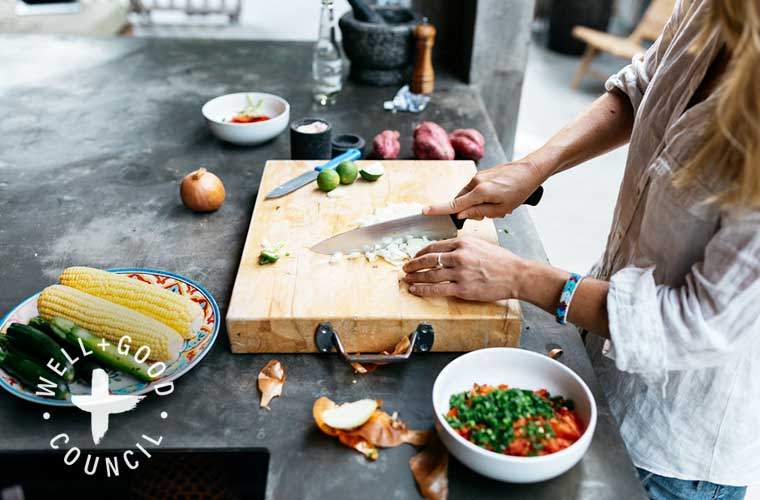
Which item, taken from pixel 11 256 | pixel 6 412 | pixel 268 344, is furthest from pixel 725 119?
pixel 11 256

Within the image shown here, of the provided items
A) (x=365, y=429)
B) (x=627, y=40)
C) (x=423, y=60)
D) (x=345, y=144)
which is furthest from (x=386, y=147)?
(x=627, y=40)

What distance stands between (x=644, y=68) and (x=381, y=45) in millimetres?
1303

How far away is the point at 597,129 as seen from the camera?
1576 mm

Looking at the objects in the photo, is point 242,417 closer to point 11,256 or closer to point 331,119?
point 11,256

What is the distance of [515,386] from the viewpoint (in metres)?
1.18

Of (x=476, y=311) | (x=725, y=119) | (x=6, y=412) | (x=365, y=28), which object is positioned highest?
(x=725, y=119)

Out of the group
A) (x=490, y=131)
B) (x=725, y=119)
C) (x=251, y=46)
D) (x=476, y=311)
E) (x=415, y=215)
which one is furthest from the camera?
(x=251, y=46)

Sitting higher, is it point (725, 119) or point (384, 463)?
point (725, 119)

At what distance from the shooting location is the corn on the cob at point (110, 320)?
1.22m

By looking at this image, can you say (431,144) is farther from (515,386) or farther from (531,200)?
(515,386)

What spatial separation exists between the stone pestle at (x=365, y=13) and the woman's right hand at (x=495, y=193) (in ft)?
4.02

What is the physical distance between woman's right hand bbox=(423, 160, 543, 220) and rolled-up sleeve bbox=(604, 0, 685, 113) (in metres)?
0.27

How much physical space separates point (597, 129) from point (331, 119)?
1.09m

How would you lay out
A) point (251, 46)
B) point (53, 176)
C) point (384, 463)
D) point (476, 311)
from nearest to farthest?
1. point (384, 463)
2. point (476, 311)
3. point (53, 176)
4. point (251, 46)
